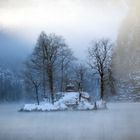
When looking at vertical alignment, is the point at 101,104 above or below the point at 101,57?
below

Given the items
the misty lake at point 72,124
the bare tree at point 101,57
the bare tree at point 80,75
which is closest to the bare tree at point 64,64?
the bare tree at point 80,75

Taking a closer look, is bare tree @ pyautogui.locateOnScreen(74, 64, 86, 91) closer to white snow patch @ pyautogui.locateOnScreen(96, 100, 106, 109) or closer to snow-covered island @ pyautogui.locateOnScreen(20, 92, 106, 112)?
snow-covered island @ pyautogui.locateOnScreen(20, 92, 106, 112)

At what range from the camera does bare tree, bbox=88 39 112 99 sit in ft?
15.3

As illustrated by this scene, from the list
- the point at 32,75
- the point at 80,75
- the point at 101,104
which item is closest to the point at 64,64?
the point at 80,75

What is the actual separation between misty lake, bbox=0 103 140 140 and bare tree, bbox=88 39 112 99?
0.85 feet

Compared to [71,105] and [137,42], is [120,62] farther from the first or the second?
[71,105]

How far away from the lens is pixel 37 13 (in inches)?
192

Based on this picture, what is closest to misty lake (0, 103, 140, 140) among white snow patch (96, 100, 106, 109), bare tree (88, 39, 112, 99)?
white snow patch (96, 100, 106, 109)

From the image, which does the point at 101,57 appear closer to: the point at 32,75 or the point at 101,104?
the point at 101,104

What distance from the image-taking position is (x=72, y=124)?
4672 mm

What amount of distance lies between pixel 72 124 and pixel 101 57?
766 mm

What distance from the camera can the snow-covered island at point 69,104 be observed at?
4.70m

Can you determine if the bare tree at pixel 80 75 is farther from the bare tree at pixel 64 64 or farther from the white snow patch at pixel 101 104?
the white snow patch at pixel 101 104

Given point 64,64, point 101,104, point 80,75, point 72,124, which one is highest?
point 64,64
